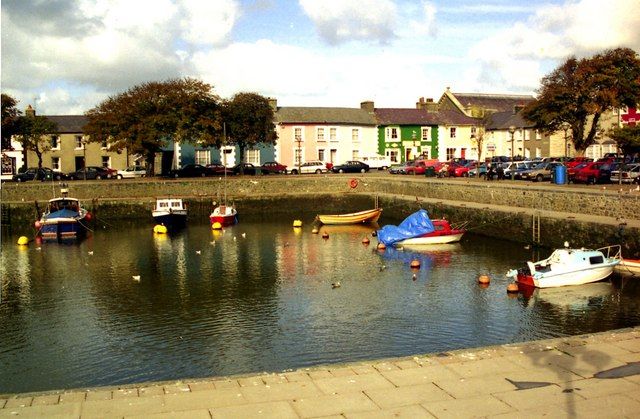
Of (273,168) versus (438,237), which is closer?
(438,237)

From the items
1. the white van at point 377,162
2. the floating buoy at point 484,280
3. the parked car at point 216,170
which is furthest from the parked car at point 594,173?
the parked car at point 216,170

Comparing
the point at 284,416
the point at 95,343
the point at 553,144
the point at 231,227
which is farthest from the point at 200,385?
the point at 553,144

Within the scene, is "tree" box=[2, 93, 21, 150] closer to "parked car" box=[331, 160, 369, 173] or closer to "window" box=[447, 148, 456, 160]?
"parked car" box=[331, 160, 369, 173]

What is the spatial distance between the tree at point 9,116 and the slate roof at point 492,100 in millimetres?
55875

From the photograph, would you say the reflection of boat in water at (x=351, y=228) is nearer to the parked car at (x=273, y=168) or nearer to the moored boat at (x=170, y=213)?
the moored boat at (x=170, y=213)

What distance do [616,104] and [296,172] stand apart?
32.3 metres

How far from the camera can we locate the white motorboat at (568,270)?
2691 centimetres

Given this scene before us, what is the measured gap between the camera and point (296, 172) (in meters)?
72.2

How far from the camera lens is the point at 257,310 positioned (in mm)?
24812

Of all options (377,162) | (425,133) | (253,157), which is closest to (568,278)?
(377,162)

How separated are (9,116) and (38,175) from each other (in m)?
6.08

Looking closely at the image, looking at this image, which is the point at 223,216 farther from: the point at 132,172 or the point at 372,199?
the point at 132,172

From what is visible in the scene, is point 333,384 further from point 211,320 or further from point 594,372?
point 211,320

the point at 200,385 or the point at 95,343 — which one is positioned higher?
the point at 200,385
